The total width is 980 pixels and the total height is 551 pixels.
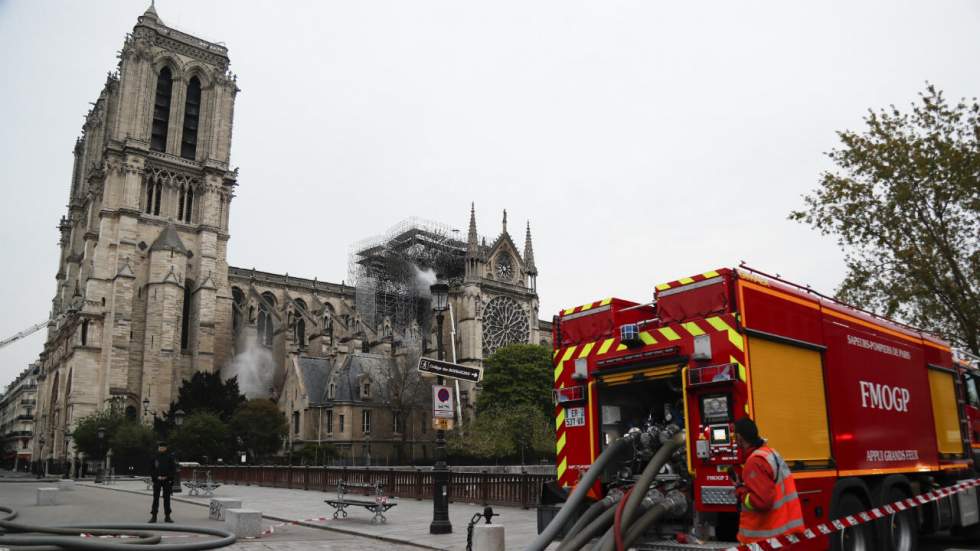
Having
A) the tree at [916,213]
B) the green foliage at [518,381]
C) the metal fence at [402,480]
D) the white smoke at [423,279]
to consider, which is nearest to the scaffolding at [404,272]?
the white smoke at [423,279]

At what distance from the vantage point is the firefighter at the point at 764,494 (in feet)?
19.5

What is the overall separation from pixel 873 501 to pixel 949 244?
14522mm

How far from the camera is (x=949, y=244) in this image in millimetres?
20234

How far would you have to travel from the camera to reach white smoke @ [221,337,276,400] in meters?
64.5

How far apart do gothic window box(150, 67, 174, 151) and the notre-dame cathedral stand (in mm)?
131

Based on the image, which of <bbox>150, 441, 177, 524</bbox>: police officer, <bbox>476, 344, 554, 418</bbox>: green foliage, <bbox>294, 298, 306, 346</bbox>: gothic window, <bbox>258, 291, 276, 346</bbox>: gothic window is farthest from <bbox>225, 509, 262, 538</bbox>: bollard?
<bbox>294, 298, 306, 346</bbox>: gothic window

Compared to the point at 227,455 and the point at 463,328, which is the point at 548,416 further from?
the point at 227,455

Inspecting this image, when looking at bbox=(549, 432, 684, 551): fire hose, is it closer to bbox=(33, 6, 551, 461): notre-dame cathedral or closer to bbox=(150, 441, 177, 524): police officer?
bbox=(150, 441, 177, 524): police officer

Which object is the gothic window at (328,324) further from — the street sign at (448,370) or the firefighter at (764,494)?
the firefighter at (764,494)

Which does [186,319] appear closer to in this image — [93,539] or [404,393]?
[404,393]

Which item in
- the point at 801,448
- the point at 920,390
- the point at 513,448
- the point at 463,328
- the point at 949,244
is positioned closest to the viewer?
the point at 801,448

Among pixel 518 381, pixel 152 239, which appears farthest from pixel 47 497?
pixel 152 239

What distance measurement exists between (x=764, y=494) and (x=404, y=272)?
240ft

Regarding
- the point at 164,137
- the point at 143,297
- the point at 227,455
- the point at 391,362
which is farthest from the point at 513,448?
the point at 164,137
